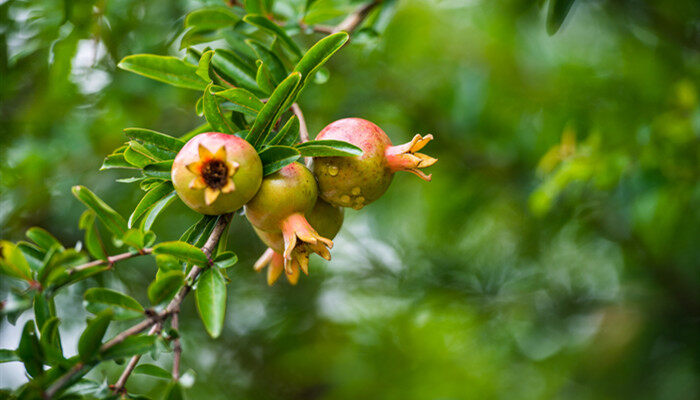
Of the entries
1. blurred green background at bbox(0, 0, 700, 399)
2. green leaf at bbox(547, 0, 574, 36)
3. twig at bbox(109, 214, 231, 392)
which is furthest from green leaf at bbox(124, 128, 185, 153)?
blurred green background at bbox(0, 0, 700, 399)

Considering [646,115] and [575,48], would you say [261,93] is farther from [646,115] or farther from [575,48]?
[575,48]

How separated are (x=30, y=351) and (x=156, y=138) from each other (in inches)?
13.6

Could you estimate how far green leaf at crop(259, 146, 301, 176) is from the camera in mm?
783

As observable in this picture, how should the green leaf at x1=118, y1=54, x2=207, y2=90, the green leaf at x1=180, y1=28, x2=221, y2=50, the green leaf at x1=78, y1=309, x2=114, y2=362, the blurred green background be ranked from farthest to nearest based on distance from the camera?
1. the blurred green background
2. the green leaf at x1=180, y1=28, x2=221, y2=50
3. the green leaf at x1=118, y1=54, x2=207, y2=90
4. the green leaf at x1=78, y1=309, x2=114, y2=362

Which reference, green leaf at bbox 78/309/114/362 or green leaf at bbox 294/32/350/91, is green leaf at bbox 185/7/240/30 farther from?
green leaf at bbox 78/309/114/362

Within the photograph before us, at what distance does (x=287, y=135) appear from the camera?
86 cm

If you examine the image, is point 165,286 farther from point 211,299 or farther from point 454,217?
point 454,217

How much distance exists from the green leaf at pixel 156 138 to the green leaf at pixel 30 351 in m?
0.30

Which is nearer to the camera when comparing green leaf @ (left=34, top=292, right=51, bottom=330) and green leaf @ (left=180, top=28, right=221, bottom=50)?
→ green leaf @ (left=34, top=292, right=51, bottom=330)

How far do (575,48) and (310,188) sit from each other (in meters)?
2.23

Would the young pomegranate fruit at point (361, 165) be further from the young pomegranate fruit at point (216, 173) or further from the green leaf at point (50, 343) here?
the green leaf at point (50, 343)

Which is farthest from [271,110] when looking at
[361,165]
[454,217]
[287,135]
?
[454,217]

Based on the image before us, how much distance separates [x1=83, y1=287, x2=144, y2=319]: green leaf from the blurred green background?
1.12 meters

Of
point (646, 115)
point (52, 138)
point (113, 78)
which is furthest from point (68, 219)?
point (646, 115)
